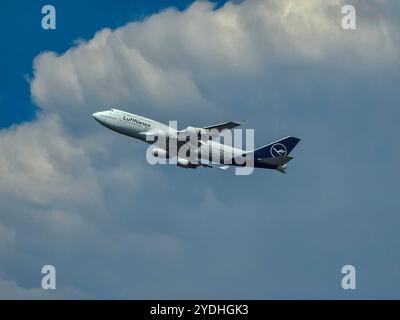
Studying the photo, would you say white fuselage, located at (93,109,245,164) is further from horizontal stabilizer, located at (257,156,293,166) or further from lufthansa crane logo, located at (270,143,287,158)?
lufthansa crane logo, located at (270,143,287,158)

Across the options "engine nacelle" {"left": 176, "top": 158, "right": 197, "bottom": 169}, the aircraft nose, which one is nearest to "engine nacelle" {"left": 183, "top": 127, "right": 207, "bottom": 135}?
"engine nacelle" {"left": 176, "top": 158, "right": 197, "bottom": 169}

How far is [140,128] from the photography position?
181 m

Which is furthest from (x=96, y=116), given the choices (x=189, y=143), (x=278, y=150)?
(x=278, y=150)

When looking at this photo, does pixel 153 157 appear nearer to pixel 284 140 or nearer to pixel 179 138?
pixel 179 138

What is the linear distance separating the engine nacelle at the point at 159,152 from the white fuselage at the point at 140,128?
185 cm

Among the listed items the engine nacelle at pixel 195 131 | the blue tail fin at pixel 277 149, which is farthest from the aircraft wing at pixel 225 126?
the blue tail fin at pixel 277 149

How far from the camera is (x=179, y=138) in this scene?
590 ft

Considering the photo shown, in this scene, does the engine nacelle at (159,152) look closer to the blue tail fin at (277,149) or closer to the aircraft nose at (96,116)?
the aircraft nose at (96,116)

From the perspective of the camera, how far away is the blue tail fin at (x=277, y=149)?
187250mm

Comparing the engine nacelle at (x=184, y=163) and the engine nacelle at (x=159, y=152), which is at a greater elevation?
the engine nacelle at (x=159, y=152)

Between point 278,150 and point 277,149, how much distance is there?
0.29 meters
